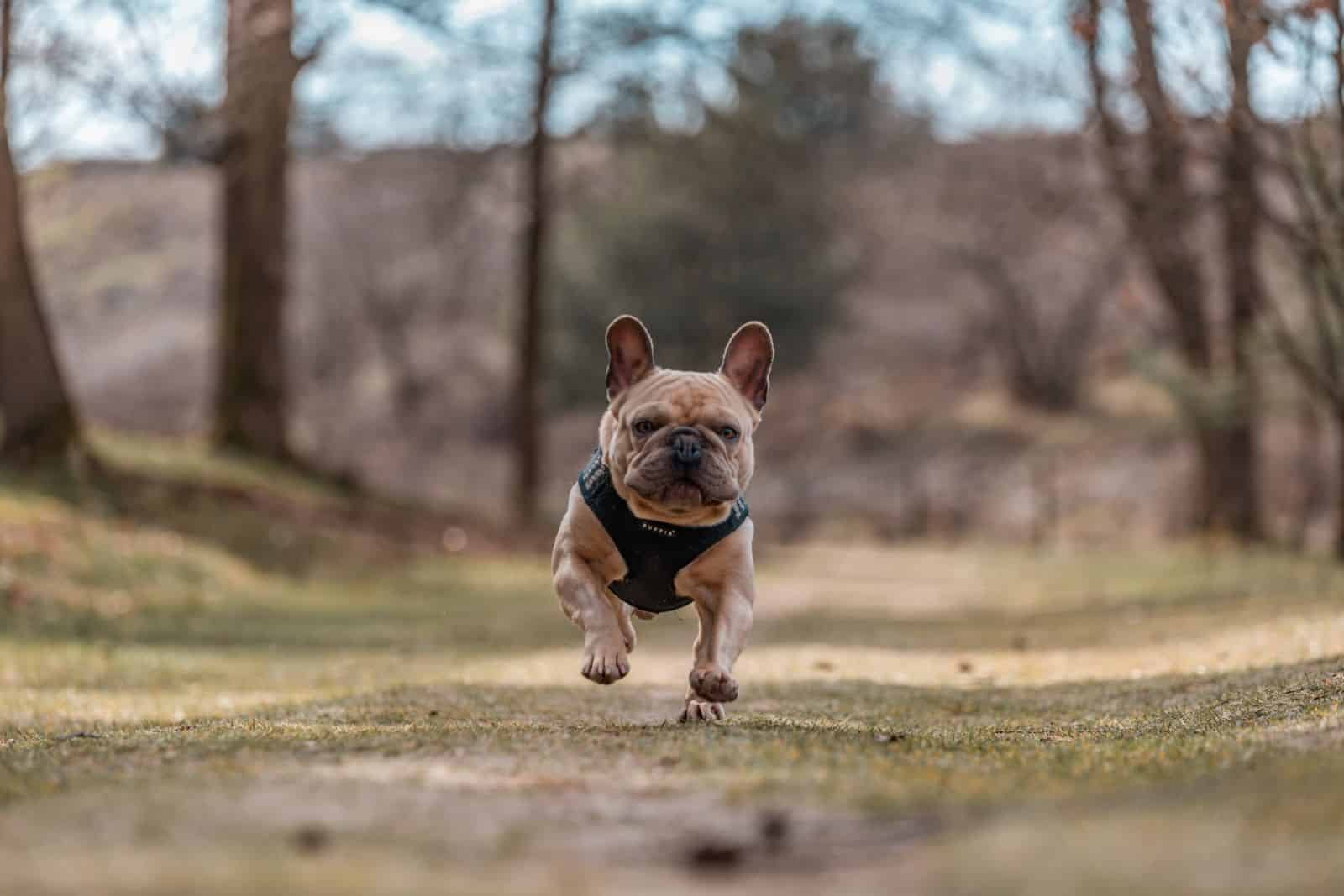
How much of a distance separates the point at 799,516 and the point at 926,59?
664 inches

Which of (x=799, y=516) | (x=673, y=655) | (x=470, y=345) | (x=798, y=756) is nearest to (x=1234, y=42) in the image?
(x=673, y=655)

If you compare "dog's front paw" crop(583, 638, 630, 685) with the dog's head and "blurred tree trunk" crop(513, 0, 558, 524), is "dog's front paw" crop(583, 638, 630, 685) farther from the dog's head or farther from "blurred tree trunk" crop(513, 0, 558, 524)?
"blurred tree trunk" crop(513, 0, 558, 524)

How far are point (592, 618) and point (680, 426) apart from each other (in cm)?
87

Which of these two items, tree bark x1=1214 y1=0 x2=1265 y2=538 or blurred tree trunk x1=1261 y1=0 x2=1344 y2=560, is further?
tree bark x1=1214 y1=0 x2=1265 y2=538

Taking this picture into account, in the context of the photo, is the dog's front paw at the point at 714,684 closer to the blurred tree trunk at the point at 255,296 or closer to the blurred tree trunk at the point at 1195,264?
the blurred tree trunk at the point at 1195,264

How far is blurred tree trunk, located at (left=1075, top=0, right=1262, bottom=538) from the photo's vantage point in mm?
Result: 16531

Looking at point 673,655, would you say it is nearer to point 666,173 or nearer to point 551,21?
point 551,21

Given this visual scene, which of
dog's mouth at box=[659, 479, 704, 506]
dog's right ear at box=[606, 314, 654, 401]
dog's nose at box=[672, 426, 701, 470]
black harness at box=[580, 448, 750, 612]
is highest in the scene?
dog's right ear at box=[606, 314, 654, 401]

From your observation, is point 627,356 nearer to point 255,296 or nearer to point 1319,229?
point 1319,229

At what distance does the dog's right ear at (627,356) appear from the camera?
23.9 ft

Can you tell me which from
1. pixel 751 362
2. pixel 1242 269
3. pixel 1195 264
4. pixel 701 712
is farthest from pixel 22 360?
pixel 1195 264

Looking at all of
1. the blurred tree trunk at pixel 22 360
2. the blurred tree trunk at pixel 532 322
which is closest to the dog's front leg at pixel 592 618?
the blurred tree trunk at pixel 22 360

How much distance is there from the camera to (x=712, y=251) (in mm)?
45156

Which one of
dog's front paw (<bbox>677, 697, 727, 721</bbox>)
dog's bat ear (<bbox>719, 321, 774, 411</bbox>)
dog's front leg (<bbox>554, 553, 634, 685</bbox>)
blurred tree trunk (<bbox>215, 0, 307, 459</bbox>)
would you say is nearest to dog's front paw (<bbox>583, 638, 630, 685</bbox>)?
dog's front leg (<bbox>554, 553, 634, 685</bbox>)
